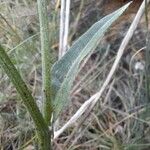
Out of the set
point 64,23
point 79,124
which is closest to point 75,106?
point 79,124

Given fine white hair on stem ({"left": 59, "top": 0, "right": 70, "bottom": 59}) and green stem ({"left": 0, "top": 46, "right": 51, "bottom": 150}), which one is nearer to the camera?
green stem ({"left": 0, "top": 46, "right": 51, "bottom": 150})

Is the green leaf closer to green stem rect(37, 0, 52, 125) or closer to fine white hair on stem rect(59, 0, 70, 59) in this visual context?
green stem rect(37, 0, 52, 125)

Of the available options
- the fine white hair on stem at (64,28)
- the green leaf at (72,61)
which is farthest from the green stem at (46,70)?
the fine white hair on stem at (64,28)

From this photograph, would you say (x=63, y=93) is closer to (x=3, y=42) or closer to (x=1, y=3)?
(x=3, y=42)

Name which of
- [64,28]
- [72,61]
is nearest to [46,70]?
[72,61]

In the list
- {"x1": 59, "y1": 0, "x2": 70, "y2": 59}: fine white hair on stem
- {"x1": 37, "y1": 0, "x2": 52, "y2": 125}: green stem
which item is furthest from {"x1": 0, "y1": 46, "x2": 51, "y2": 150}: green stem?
{"x1": 59, "y1": 0, "x2": 70, "y2": 59}: fine white hair on stem

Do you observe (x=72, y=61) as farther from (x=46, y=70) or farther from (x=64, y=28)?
(x=64, y=28)
